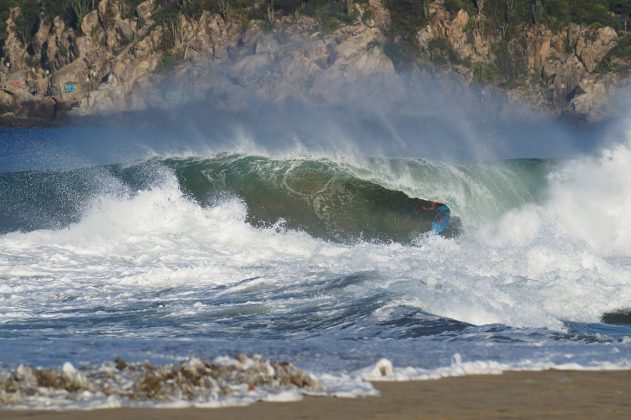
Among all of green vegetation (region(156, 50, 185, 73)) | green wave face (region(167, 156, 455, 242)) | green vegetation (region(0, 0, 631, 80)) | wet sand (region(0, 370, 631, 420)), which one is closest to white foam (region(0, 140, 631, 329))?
green wave face (region(167, 156, 455, 242))

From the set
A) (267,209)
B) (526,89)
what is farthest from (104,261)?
(526,89)

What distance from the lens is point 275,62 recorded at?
265ft

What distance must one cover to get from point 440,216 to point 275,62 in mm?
62673

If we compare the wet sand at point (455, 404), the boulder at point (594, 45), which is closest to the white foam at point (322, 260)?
the wet sand at point (455, 404)

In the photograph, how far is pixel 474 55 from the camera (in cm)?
8688

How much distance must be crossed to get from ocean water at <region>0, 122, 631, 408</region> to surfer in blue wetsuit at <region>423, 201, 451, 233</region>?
265 mm

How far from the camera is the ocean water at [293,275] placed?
7.29 meters

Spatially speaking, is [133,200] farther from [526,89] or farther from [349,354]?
[526,89]

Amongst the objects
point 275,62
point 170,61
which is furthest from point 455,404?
point 170,61

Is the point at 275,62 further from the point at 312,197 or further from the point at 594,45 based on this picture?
the point at 312,197

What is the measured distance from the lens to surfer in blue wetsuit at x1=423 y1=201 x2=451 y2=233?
19.1 meters

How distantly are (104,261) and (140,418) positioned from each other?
8.52 m

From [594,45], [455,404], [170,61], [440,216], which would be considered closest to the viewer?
[455,404]

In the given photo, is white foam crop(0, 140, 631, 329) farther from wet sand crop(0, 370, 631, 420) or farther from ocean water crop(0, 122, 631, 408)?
wet sand crop(0, 370, 631, 420)
